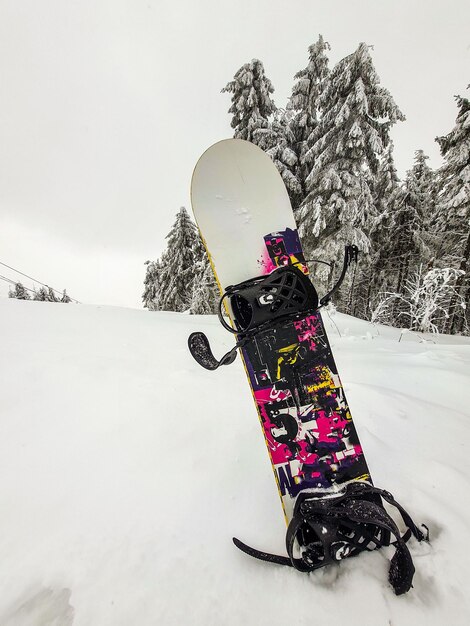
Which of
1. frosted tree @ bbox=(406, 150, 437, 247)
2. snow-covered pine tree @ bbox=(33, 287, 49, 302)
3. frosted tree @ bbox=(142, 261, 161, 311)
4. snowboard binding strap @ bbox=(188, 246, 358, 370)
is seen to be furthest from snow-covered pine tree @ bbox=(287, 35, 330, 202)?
snow-covered pine tree @ bbox=(33, 287, 49, 302)

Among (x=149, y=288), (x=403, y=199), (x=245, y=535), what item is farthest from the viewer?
(x=149, y=288)

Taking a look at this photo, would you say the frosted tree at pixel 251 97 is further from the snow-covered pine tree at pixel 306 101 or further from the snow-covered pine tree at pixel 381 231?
the snow-covered pine tree at pixel 381 231

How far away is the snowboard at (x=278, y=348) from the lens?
1.13m

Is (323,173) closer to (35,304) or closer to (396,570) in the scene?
(35,304)

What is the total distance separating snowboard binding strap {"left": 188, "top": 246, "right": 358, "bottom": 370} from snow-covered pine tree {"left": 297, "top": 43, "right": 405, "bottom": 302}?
21.2ft

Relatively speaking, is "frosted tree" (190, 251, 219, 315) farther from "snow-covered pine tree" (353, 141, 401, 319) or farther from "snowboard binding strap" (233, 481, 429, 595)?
"snowboard binding strap" (233, 481, 429, 595)

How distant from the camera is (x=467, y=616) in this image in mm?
802

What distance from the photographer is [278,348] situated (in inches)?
49.2

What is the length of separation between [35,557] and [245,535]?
809mm

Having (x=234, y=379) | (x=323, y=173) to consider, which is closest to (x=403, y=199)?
(x=323, y=173)

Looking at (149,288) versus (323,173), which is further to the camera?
(149,288)

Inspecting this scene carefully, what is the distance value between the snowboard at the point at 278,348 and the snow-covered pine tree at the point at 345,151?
6.11m

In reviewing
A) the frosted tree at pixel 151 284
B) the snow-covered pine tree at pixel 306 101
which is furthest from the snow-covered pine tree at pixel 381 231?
the frosted tree at pixel 151 284

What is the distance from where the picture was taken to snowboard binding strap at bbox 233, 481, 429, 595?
875mm
